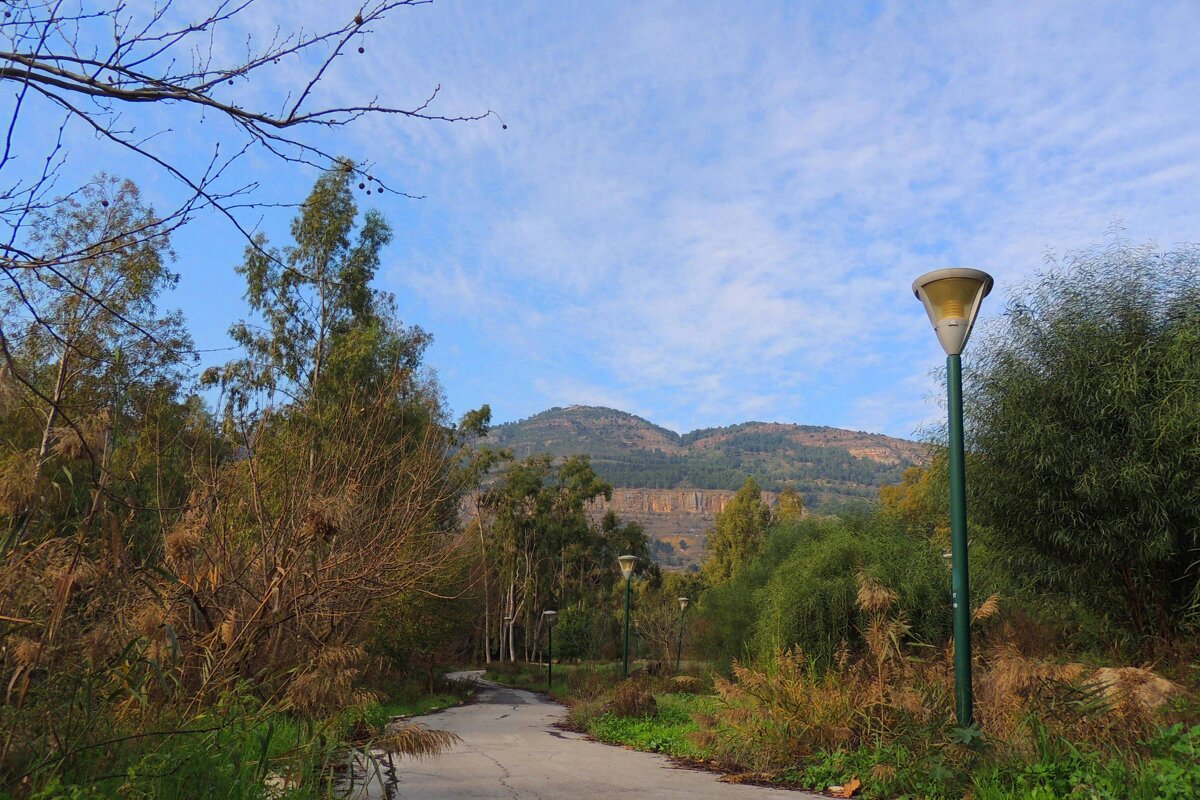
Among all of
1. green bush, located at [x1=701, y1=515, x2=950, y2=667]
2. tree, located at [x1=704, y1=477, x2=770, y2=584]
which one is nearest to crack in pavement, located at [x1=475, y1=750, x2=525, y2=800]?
green bush, located at [x1=701, y1=515, x2=950, y2=667]

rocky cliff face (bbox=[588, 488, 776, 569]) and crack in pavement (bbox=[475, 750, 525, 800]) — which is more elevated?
rocky cliff face (bbox=[588, 488, 776, 569])

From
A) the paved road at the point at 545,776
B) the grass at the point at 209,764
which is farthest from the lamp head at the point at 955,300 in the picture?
the grass at the point at 209,764

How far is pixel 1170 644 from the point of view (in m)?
10.2

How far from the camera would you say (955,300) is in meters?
6.59

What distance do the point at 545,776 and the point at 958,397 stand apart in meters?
4.88

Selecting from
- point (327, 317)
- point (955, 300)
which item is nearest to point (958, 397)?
point (955, 300)

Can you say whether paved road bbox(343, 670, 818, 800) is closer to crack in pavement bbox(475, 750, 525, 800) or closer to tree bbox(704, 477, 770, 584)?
crack in pavement bbox(475, 750, 525, 800)

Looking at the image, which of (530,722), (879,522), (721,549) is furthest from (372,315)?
(721,549)

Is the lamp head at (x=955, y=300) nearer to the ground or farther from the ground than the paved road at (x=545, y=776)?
farther from the ground

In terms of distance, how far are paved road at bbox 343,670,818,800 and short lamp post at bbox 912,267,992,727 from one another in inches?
64.6

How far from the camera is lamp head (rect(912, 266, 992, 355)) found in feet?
21.4

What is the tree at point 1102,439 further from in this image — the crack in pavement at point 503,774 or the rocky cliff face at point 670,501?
the rocky cliff face at point 670,501

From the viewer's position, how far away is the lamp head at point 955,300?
652 centimetres

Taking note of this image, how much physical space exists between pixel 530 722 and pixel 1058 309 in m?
11.6
